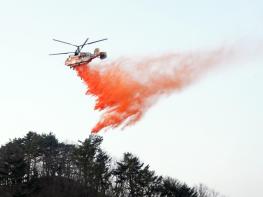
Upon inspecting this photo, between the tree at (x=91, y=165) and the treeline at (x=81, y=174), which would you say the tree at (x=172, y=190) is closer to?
the treeline at (x=81, y=174)

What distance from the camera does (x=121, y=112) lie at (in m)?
52.3

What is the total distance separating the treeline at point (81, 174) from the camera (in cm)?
7400

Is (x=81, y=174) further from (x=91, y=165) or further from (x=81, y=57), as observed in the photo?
(x=81, y=57)

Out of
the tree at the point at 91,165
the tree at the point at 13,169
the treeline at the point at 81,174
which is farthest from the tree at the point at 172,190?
the tree at the point at 13,169

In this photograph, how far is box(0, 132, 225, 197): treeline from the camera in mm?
74000

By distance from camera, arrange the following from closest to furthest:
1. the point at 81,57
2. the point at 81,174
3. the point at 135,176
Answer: the point at 81,57 → the point at 135,176 → the point at 81,174

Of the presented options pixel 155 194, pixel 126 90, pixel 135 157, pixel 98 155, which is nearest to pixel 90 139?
pixel 98 155

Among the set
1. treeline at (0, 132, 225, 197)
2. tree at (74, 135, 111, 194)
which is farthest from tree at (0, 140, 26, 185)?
tree at (74, 135, 111, 194)

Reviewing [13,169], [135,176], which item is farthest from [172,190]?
[13,169]

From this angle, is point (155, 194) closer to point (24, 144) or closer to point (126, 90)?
point (24, 144)

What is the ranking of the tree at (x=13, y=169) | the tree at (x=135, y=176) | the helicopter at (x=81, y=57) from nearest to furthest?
the helicopter at (x=81, y=57), the tree at (x=13, y=169), the tree at (x=135, y=176)

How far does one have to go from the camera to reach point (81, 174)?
9425 cm


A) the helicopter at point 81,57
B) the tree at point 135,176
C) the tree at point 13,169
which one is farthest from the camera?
the tree at point 135,176

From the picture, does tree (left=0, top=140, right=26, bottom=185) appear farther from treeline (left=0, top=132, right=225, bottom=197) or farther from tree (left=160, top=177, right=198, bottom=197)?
tree (left=160, top=177, right=198, bottom=197)
